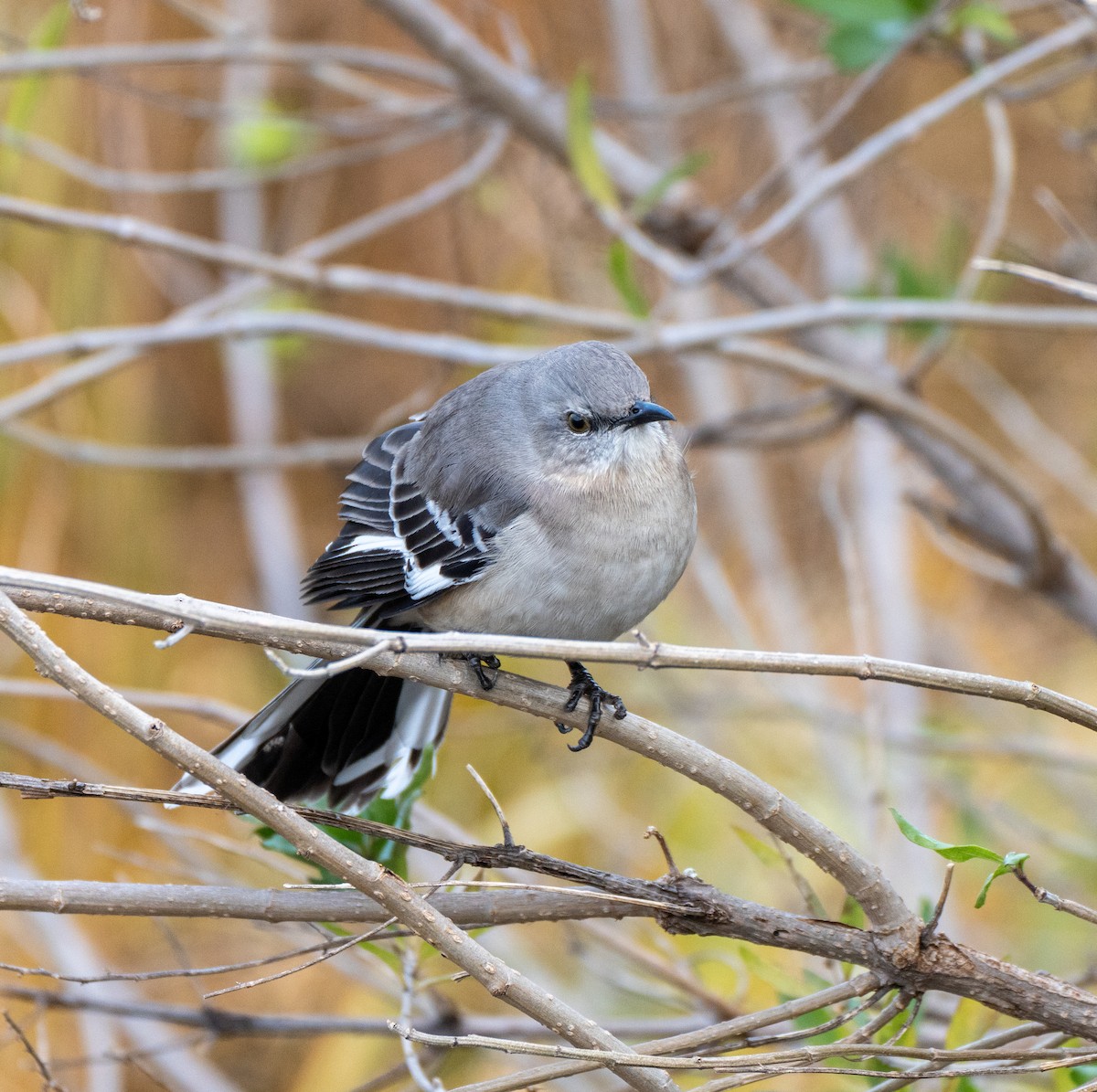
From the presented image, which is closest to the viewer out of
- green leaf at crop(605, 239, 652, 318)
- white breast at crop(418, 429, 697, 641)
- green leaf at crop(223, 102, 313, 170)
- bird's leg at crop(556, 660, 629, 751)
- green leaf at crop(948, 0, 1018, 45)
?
bird's leg at crop(556, 660, 629, 751)

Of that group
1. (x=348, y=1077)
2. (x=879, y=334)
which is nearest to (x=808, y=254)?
(x=879, y=334)

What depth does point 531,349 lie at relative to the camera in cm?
425

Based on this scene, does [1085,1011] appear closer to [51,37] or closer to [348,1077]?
[51,37]

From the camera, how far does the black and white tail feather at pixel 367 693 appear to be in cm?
253

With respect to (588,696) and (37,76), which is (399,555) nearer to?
(588,696)

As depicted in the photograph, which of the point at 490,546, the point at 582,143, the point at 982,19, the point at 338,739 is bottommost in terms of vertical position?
the point at 338,739

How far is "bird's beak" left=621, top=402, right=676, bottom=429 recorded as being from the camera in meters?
2.52

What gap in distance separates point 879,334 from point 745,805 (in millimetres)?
2781

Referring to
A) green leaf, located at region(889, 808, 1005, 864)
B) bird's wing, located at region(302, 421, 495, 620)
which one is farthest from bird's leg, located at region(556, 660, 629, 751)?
green leaf, located at region(889, 808, 1005, 864)

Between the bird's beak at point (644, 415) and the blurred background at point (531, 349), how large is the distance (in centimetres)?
80

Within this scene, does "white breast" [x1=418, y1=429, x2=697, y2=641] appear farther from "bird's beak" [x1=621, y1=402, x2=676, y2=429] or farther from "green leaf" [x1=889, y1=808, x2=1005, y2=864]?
"green leaf" [x1=889, y1=808, x2=1005, y2=864]

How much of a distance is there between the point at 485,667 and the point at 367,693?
603 millimetres

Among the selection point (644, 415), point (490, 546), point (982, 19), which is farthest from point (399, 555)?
point (982, 19)

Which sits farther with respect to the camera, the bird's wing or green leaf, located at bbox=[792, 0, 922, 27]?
green leaf, located at bbox=[792, 0, 922, 27]
